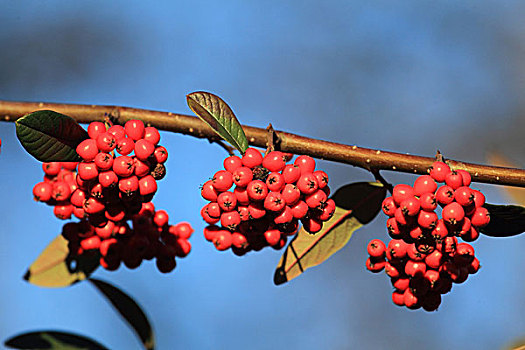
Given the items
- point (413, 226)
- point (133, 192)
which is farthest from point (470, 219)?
point (133, 192)

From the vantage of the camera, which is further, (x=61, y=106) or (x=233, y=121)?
(x=61, y=106)

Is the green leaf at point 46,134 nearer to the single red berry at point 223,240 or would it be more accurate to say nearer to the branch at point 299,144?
the branch at point 299,144

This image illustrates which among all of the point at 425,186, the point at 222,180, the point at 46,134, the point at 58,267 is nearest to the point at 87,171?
the point at 46,134

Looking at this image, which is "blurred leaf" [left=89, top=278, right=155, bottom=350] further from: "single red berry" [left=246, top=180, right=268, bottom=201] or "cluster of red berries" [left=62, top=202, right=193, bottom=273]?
"single red berry" [left=246, top=180, right=268, bottom=201]

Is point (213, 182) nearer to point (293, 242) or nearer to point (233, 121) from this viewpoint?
point (233, 121)

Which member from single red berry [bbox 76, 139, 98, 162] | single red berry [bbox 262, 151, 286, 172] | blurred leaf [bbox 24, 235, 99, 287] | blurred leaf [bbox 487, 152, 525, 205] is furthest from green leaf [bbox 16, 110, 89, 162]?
blurred leaf [bbox 487, 152, 525, 205]

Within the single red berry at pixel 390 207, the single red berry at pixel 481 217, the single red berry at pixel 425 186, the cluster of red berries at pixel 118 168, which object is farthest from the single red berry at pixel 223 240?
the single red berry at pixel 481 217
